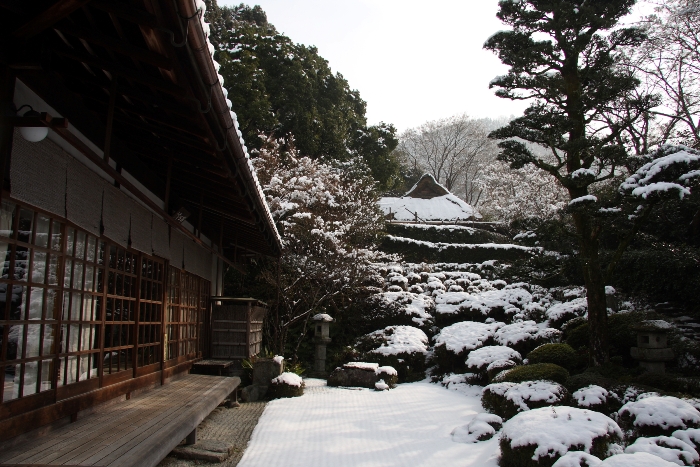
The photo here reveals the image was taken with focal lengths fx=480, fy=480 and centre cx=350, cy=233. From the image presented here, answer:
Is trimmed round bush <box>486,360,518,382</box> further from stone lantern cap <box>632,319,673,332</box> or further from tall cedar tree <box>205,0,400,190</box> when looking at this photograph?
tall cedar tree <box>205,0,400,190</box>

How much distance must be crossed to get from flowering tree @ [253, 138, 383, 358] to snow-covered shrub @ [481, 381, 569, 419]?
21.7ft

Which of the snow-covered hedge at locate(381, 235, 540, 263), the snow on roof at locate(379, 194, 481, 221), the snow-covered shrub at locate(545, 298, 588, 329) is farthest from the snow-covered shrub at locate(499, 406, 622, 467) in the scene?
the snow on roof at locate(379, 194, 481, 221)

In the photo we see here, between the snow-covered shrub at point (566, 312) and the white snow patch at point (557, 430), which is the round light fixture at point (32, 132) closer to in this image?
the white snow patch at point (557, 430)

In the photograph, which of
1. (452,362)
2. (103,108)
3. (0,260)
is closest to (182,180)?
(103,108)

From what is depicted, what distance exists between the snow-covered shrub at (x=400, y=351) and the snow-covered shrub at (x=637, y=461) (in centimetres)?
884

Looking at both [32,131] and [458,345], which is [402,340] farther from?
[32,131]

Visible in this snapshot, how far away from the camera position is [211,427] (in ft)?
21.4

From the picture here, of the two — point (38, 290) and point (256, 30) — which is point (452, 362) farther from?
point (256, 30)

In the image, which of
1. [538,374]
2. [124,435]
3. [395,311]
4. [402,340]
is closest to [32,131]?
[124,435]

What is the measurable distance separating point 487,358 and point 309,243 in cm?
656

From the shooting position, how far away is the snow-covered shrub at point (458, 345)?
11.9 m

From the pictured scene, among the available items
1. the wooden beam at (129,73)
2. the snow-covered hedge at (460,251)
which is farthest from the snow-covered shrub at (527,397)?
the snow-covered hedge at (460,251)

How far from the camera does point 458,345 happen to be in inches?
472

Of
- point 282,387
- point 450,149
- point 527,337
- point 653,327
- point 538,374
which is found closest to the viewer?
point 538,374
